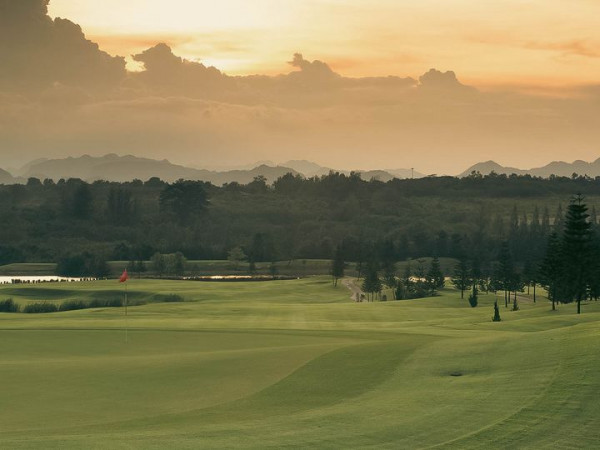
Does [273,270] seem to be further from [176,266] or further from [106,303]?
[106,303]

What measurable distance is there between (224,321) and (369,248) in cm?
12864

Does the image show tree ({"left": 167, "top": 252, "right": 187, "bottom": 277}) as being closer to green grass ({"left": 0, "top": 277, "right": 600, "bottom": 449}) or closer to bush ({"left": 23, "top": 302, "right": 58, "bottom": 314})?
bush ({"left": 23, "top": 302, "right": 58, "bottom": 314})

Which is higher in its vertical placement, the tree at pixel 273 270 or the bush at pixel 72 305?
the tree at pixel 273 270

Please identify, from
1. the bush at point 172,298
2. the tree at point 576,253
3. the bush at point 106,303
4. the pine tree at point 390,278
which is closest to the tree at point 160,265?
the pine tree at point 390,278

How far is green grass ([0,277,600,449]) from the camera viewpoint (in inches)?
930

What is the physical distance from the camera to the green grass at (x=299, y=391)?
23.6 meters

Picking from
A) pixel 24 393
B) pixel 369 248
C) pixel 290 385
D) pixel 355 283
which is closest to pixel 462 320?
pixel 290 385

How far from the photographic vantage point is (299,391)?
31.7 meters

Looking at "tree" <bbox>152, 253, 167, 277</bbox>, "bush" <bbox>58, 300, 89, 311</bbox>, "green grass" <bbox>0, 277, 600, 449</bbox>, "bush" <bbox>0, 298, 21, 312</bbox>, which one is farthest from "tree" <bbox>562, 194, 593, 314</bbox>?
"tree" <bbox>152, 253, 167, 277</bbox>

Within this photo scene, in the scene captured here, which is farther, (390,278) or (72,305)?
(390,278)

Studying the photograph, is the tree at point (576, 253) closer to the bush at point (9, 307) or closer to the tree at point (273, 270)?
the bush at point (9, 307)

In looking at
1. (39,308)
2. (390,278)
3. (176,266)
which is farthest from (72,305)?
(176,266)

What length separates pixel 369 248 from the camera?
632ft

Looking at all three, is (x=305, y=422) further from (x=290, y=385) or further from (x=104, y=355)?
(x=104, y=355)
